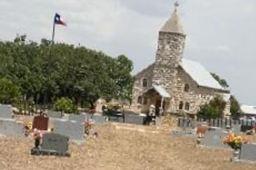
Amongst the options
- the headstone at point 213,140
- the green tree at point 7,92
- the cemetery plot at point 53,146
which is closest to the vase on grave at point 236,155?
the headstone at point 213,140

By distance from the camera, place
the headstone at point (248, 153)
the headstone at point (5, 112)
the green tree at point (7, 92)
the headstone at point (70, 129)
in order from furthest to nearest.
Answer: the green tree at point (7, 92) < the headstone at point (5, 112) < the headstone at point (248, 153) < the headstone at point (70, 129)

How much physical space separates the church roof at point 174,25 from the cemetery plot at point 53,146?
6877 centimetres

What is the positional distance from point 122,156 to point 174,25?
67.6 metres

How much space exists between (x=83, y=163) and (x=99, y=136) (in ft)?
32.0

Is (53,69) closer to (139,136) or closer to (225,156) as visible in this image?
(139,136)

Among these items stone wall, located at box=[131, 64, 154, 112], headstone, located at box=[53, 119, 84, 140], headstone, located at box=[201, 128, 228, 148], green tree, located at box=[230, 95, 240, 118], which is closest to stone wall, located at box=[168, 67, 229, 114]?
stone wall, located at box=[131, 64, 154, 112]

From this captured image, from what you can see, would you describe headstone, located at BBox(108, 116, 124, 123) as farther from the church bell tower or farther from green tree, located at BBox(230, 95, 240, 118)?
green tree, located at BBox(230, 95, 240, 118)

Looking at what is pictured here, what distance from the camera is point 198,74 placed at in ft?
324

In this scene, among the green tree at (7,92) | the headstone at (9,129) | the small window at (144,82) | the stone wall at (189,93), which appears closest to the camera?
the headstone at (9,129)

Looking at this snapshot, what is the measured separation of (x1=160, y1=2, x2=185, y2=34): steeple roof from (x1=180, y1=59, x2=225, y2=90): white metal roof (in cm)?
461

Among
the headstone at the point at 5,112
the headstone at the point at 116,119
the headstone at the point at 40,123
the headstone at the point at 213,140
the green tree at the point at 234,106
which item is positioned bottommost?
the headstone at the point at 213,140

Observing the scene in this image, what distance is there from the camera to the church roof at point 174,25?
92.4m

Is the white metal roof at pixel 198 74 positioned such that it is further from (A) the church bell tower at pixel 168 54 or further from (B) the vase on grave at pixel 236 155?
(B) the vase on grave at pixel 236 155

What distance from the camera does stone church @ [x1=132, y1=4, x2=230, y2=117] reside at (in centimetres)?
9112
